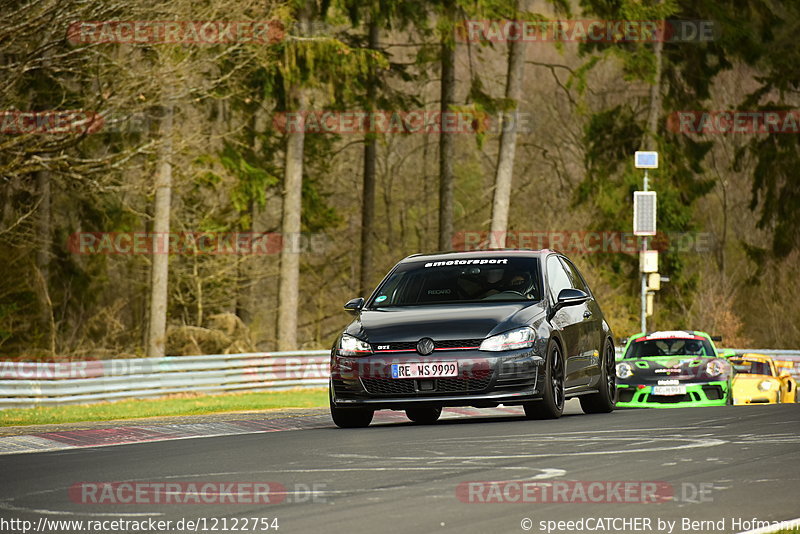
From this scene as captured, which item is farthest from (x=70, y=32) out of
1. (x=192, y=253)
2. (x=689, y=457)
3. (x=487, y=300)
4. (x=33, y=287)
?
(x=192, y=253)

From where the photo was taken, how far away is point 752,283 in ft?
155

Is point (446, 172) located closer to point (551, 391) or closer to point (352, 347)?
point (551, 391)

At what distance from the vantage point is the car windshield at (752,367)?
2273 cm

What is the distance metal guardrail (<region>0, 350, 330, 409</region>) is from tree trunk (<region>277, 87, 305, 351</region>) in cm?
432

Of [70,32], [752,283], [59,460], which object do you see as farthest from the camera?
[752,283]

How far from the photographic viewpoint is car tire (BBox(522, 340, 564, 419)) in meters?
13.8

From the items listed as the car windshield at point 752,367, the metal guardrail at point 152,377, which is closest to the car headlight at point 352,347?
the car windshield at point 752,367

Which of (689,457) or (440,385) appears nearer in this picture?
(689,457)

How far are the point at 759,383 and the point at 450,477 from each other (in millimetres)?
13985

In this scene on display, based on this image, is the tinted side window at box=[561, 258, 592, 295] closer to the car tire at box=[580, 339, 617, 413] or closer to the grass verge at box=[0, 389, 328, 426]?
the car tire at box=[580, 339, 617, 413]

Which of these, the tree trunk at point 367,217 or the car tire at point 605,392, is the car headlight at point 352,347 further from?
the tree trunk at point 367,217

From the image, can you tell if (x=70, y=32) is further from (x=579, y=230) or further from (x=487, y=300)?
(x=579, y=230)

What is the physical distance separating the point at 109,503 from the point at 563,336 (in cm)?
688

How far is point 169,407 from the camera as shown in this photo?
23.7m
